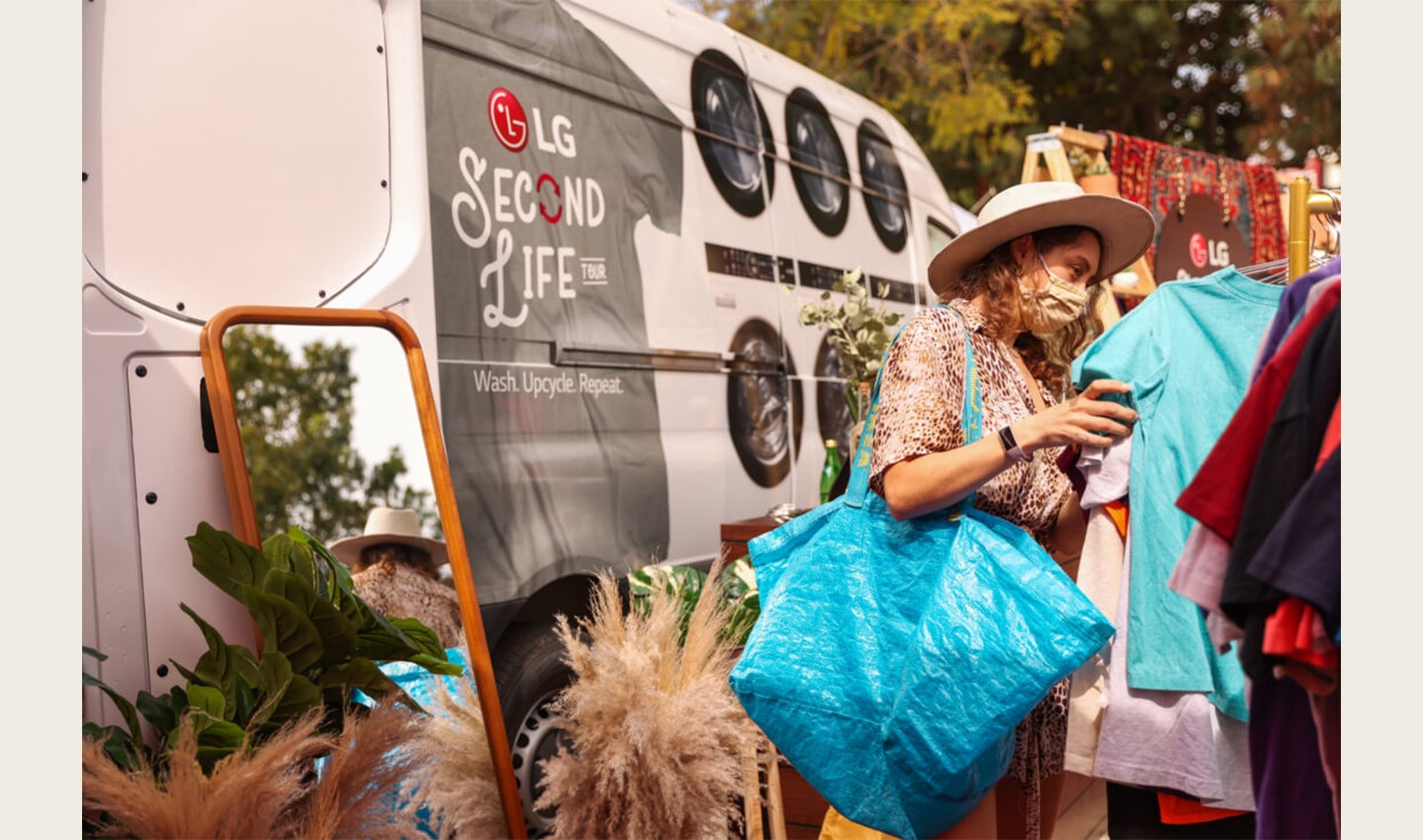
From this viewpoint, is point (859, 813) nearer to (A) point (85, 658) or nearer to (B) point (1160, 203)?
(A) point (85, 658)

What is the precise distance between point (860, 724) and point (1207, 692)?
2.16ft

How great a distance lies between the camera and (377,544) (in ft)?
11.0

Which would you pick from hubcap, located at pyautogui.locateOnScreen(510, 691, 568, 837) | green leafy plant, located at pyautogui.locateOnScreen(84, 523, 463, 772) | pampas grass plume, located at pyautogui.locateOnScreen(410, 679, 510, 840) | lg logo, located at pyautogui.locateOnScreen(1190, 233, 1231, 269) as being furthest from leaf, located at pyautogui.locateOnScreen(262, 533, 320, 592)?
lg logo, located at pyautogui.locateOnScreen(1190, 233, 1231, 269)

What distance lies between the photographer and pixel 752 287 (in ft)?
16.2

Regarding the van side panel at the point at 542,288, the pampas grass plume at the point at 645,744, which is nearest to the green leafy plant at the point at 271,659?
the pampas grass plume at the point at 645,744

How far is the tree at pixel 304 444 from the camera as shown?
10.1 ft

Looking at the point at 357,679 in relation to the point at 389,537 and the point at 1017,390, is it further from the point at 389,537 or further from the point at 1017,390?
the point at 1017,390

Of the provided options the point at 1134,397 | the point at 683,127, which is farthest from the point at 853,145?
the point at 1134,397

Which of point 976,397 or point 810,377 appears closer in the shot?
point 976,397

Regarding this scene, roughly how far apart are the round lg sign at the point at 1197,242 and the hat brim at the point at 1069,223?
3418 millimetres

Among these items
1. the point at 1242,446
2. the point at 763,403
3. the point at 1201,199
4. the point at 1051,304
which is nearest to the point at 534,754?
the point at 763,403

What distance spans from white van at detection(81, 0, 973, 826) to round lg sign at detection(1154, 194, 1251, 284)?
1.64 metres

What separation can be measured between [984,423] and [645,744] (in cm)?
106

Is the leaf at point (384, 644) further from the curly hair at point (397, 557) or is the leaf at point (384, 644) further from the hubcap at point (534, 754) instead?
the hubcap at point (534, 754)
